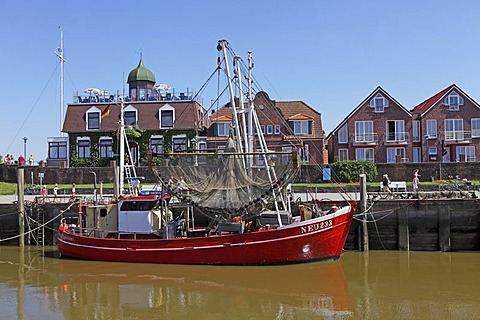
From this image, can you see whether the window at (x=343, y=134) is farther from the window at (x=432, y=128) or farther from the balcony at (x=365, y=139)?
the window at (x=432, y=128)

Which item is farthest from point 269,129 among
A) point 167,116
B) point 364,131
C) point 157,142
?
point 157,142

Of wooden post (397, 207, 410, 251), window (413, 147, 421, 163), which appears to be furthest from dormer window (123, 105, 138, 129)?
wooden post (397, 207, 410, 251)

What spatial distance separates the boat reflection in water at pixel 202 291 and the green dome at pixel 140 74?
43.9 meters

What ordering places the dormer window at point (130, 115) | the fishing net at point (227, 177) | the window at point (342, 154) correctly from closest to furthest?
the fishing net at point (227, 177) → the window at point (342, 154) → the dormer window at point (130, 115)

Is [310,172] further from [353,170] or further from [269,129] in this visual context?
[269,129]

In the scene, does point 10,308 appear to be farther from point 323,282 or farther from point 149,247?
point 323,282

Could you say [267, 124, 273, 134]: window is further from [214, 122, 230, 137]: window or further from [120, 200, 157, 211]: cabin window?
[120, 200, 157, 211]: cabin window

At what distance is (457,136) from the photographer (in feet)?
174

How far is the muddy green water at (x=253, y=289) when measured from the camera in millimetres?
16469

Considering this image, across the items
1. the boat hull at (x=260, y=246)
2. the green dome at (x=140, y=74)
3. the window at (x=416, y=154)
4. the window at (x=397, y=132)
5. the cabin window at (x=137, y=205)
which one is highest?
the green dome at (x=140, y=74)

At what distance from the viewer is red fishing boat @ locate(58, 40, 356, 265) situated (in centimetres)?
2225

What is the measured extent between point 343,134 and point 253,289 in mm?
37942

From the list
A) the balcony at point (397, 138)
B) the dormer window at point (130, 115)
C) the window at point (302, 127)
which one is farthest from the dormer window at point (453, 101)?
the dormer window at point (130, 115)

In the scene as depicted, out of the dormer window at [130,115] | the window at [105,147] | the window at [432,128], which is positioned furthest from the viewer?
the dormer window at [130,115]
